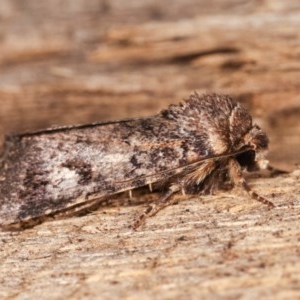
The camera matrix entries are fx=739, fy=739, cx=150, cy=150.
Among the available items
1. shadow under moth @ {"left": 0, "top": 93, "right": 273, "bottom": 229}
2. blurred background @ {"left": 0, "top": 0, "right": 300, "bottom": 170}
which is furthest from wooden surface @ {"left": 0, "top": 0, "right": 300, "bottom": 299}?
shadow under moth @ {"left": 0, "top": 93, "right": 273, "bottom": 229}

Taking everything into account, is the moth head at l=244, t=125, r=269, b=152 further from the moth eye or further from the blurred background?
the blurred background

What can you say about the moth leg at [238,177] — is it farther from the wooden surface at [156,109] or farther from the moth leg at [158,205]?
the moth leg at [158,205]

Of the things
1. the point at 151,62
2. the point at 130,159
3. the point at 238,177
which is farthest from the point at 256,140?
the point at 151,62

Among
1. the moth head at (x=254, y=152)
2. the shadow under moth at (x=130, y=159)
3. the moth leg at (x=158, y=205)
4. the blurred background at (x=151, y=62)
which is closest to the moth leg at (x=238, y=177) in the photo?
the shadow under moth at (x=130, y=159)

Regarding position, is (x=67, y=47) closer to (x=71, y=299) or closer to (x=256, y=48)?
(x=256, y=48)

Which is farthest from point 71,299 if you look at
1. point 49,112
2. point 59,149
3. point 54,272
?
point 49,112

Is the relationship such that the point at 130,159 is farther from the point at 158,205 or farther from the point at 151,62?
the point at 151,62
